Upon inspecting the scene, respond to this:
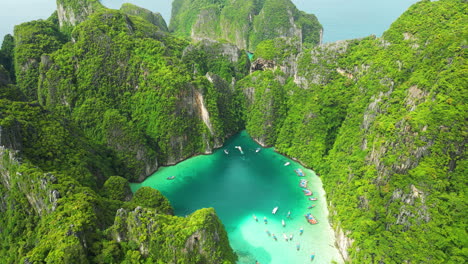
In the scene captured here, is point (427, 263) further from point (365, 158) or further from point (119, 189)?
point (119, 189)

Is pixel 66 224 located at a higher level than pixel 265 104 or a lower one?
lower

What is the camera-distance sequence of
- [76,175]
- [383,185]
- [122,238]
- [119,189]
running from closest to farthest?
[122,238] → [383,185] → [76,175] → [119,189]

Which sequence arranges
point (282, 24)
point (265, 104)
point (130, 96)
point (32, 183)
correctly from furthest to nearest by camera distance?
point (282, 24) < point (265, 104) < point (130, 96) < point (32, 183)

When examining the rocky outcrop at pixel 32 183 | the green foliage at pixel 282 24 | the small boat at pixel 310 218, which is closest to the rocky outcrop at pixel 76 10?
the rocky outcrop at pixel 32 183

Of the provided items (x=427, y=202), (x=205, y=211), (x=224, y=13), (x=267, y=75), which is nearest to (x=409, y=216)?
(x=427, y=202)

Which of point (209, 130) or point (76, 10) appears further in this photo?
point (76, 10)

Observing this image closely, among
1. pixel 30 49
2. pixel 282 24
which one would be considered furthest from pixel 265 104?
pixel 282 24

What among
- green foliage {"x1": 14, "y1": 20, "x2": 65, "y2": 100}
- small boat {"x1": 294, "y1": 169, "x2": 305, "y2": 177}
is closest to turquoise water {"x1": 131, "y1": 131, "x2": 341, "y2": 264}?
small boat {"x1": 294, "y1": 169, "x2": 305, "y2": 177}

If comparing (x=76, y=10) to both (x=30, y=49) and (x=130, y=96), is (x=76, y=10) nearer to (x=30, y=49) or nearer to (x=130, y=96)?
(x=30, y=49)
